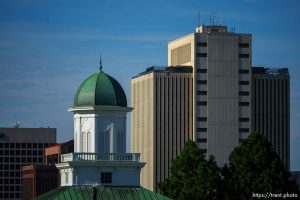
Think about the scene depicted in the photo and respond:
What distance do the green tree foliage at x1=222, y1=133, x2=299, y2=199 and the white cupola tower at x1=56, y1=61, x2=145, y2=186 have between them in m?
22.5

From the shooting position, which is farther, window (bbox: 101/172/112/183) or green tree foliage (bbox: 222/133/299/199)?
green tree foliage (bbox: 222/133/299/199)

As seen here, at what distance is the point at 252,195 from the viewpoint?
122 meters

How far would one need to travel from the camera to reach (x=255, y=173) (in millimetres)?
122562

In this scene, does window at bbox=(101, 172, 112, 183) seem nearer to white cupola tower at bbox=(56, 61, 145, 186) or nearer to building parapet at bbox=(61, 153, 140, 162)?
white cupola tower at bbox=(56, 61, 145, 186)

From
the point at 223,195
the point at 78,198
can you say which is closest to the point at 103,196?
the point at 78,198

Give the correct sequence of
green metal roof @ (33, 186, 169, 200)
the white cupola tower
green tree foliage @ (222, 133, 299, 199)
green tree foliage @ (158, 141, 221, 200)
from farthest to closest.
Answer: green tree foliage @ (158, 141, 221, 200), green tree foliage @ (222, 133, 299, 199), the white cupola tower, green metal roof @ (33, 186, 169, 200)

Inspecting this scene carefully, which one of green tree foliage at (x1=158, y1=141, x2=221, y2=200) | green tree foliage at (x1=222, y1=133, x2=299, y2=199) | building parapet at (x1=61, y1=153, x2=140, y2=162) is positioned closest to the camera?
building parapet at (x1=61, y1=153, x2=140, y2=162)

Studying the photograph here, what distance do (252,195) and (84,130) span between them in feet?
81.3

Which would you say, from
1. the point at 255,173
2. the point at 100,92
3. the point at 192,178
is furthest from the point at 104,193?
the point at 255,173

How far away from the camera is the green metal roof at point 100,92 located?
101812 mm

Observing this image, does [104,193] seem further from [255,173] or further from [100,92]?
[255,173]

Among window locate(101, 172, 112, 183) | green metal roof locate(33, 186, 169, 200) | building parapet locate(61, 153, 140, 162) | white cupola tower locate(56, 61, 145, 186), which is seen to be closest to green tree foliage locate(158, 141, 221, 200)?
white cupola tower locate(56, 61, 145, 186)

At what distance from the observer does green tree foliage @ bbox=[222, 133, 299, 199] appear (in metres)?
122

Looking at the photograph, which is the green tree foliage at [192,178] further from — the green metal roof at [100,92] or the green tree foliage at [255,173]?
the green metal roof at [100,92]
